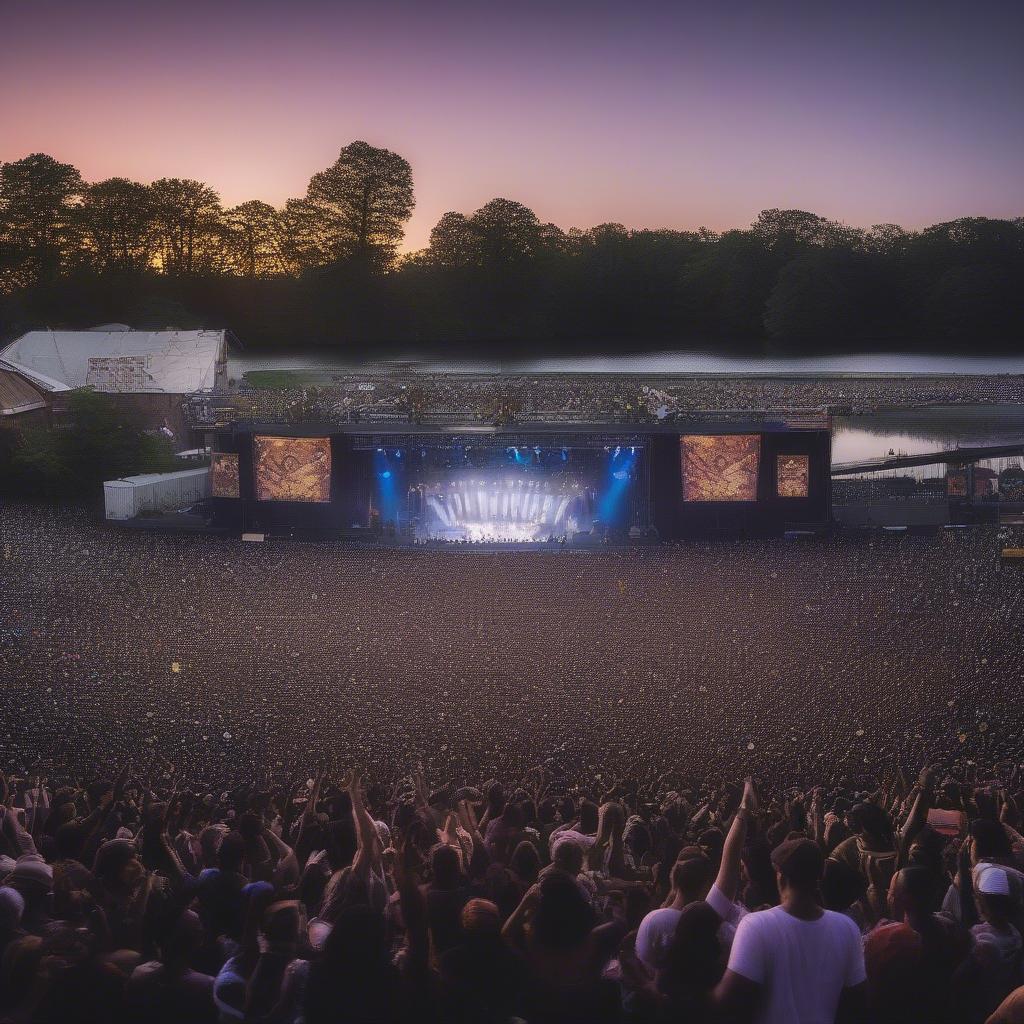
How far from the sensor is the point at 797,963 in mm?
2844

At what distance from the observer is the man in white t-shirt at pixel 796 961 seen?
2801 mm

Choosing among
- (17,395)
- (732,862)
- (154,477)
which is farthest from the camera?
(17,395)

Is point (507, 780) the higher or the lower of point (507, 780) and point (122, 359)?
the lower

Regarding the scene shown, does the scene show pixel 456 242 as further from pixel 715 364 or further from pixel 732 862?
pixel 732 862

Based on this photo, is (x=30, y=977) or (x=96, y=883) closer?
(x=30, y=977)

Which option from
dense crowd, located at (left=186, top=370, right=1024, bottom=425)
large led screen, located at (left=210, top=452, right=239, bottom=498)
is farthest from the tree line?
large led screen, located at (left=210, top=452, right=239, bottom=498)

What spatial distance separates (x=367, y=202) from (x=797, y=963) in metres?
36.6

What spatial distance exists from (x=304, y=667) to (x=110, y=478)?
15.3 m

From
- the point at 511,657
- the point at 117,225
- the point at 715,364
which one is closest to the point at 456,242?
the point at 715,364

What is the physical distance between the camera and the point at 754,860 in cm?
382

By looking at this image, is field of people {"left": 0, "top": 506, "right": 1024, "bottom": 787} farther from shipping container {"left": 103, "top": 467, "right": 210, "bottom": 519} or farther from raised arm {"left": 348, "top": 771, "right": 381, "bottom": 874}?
raised arm {"left": 348, "top": 771, "right": 381, "bottom": 874}

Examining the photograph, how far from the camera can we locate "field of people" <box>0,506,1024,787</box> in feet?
35.5

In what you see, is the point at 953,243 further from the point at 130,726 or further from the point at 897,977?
the point at 897,977

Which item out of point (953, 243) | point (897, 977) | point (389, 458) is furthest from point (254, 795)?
point (953, 243)
